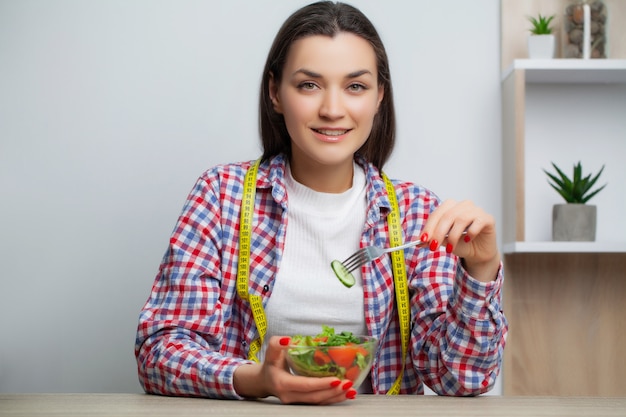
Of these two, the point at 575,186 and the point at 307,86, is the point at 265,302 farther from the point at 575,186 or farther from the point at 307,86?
the point at 575,186

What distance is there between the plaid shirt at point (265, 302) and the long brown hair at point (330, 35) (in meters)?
0.07

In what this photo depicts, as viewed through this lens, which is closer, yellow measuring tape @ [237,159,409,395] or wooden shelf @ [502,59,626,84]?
yellow measuring tape @ [237,159,409,395]

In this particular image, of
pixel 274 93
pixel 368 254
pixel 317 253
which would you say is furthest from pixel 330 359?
pixel 274 93

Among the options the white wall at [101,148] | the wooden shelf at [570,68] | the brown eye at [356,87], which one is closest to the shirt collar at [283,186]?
the brown eye at [356,87]

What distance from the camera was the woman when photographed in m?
1.58

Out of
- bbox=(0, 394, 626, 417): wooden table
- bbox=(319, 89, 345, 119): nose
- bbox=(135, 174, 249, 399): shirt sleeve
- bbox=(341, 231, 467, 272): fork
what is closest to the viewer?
bbox=(0, 394, 626, 417): wooden table

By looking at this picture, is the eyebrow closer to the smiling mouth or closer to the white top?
the smiling mouth

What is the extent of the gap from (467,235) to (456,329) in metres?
0.24

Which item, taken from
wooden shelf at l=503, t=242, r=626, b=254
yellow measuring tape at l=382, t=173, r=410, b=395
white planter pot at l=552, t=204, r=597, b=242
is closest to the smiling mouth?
yellow measuring tape at l=382, t=173, r=410, b=395

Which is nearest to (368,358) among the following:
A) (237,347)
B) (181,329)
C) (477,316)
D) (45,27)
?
(477,316)

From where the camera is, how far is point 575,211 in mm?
2234

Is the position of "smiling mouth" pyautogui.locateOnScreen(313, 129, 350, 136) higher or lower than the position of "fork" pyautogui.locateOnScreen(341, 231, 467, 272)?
higher

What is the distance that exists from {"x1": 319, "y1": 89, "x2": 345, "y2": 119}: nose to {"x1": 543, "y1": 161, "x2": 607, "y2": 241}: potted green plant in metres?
0.79

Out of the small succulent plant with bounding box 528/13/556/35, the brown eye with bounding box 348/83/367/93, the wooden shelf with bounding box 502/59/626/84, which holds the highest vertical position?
the small succulent plant with bounding box 528/13/556/35
